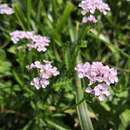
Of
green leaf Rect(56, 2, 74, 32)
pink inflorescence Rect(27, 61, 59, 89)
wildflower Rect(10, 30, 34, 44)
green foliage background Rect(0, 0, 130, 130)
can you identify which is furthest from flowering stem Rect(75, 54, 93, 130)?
green leaf Rect(56, 2, 74, 32)

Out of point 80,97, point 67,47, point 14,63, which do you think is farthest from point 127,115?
point 14,63

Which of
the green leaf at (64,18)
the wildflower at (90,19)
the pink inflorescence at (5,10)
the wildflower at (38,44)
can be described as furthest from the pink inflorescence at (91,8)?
the pink inflorescence at (5,10)

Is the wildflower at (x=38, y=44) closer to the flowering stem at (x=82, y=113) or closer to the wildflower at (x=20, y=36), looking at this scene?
the wildflower at (x=20, y=36)

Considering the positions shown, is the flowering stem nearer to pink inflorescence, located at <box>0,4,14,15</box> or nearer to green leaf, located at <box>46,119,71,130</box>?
green leaf, located at <box>46,119,71,130</box>

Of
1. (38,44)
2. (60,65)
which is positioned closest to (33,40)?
(38,44)

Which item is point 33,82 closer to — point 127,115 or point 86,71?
point 86,71

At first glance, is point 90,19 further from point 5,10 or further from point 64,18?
point 5,10
